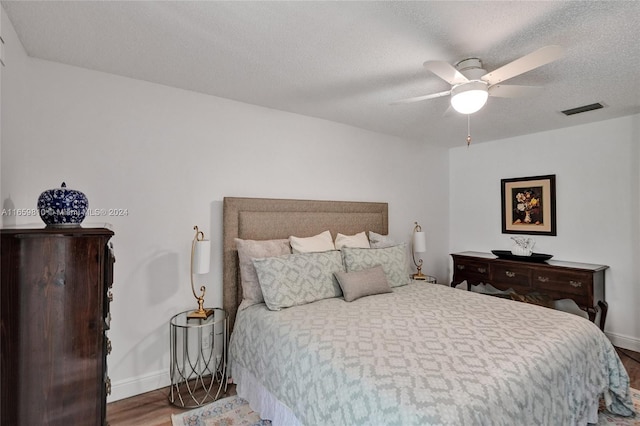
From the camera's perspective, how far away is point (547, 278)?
350 cm

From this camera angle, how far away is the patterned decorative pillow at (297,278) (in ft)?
8.00

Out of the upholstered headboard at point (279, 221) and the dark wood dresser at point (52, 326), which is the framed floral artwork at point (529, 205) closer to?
the upholstered headboard at point (279, 221)

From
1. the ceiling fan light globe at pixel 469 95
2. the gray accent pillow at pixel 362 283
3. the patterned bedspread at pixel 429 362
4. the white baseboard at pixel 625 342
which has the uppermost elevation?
the ceiling fan light globe at pixel 469 95

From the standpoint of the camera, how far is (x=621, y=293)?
3408mm

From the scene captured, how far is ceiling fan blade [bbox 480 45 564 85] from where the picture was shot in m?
1.59

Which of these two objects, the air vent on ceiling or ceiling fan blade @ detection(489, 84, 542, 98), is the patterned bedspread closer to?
ceiling fan blade @ detection(489, 84, 542, 98)

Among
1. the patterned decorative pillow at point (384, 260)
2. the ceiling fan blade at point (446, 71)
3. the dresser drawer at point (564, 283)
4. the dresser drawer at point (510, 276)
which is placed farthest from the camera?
the dresser drawer at point (510, 276)

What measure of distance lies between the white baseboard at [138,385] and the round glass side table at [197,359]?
9 centimetres

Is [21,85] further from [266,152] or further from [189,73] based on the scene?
[266,152]

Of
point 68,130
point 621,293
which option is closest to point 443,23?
point 68,130

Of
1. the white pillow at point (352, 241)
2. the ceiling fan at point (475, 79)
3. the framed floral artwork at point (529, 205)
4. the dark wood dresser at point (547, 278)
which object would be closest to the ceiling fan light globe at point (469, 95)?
the ceiling fan at point (475, 79)

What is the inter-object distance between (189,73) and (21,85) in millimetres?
1007

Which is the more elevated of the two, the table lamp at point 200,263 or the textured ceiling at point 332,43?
the textured ceiling at point 332,43

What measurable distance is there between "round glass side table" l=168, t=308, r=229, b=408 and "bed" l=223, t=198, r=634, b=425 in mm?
165
